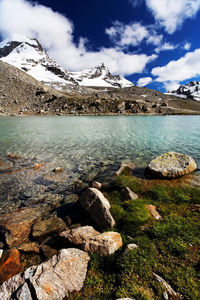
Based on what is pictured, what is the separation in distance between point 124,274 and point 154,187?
19.0 feet

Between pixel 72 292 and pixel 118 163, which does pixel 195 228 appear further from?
pixel 118 163

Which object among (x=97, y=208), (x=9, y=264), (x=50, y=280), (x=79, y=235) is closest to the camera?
(x=50, y=280)

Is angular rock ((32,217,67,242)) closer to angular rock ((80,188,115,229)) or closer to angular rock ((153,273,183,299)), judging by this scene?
angular rock ((80,188,115,229))

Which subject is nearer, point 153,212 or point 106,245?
point 106,245

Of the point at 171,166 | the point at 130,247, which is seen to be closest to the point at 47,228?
the point at 130,247

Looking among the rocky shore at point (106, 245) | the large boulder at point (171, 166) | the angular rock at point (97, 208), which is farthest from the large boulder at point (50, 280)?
the large boulder at point (171, 166)

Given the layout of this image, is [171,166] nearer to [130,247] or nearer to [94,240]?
[130,247]

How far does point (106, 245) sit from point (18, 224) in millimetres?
4576

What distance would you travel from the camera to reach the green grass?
3.32 meters

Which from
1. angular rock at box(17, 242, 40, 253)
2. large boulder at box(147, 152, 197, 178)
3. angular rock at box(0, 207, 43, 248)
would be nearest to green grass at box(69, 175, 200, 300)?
angular rock at box(17, 242, 40, 253)

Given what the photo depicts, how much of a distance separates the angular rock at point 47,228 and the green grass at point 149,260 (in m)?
2.59

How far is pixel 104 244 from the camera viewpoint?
448 centimetres

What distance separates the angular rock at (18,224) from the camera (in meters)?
5.96

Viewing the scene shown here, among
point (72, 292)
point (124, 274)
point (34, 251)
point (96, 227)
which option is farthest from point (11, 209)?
point (124, 274)
